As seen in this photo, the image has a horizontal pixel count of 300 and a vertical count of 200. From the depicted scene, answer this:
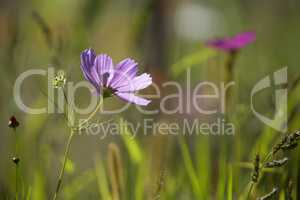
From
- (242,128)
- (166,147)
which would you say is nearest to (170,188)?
(166,147)

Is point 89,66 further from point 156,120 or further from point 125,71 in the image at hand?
point 156,120

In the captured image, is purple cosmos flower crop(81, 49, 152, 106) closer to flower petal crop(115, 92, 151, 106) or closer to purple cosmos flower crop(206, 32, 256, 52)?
flower petal crop(115, 92, 151, 106)

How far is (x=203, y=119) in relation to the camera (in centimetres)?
200

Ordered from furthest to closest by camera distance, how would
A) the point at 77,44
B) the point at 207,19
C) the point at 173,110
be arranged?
1. the point at 207,19
2. the point at 173,110
3. the point at 77,44

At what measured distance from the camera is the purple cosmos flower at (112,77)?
88 cm

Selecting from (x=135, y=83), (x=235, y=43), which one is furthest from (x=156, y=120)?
(x=135, y=83)

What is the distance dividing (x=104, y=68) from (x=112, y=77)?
17mm

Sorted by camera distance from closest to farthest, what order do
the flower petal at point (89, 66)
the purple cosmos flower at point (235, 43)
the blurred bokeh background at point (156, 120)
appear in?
the flower petal at point (89, 66)
the blurred bokeh background at point (156, 120)
the purple cosmos flower at point (235, 43)

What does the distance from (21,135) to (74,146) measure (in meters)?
0.65

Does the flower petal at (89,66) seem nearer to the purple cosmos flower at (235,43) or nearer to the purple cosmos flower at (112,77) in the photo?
the purple cosmos flower at (112,77)

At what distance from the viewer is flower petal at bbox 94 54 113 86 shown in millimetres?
902

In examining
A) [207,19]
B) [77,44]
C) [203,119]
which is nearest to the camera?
[77,44]

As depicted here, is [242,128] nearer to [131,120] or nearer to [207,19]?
[131,120]

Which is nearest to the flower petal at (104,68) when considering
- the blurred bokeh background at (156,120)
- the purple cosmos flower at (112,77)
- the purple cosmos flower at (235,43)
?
the purple cosmos flower at (112,77)
